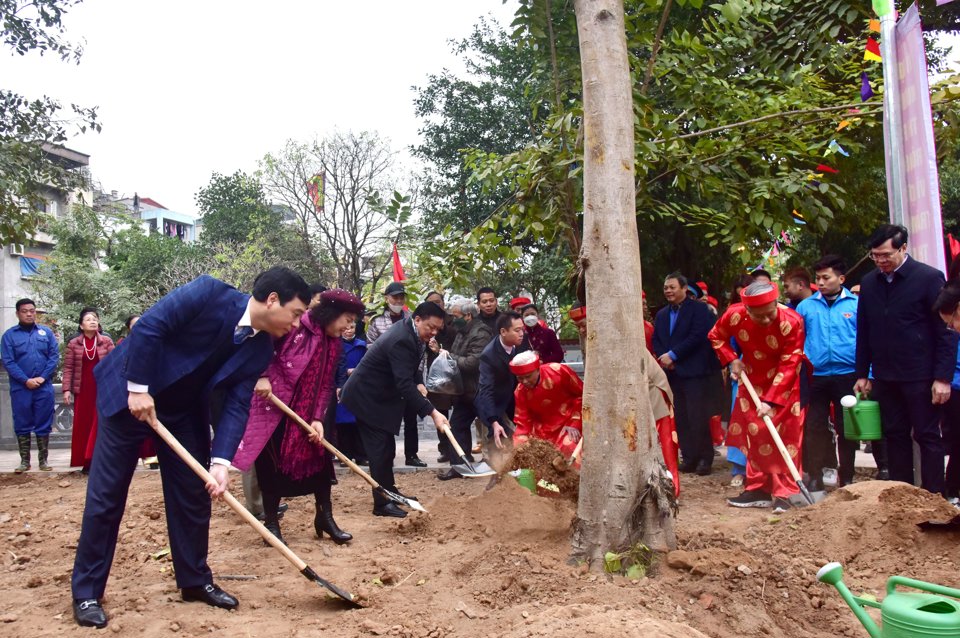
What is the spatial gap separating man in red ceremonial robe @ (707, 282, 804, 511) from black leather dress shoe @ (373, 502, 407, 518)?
98.3 inches

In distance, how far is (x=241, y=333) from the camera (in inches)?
149

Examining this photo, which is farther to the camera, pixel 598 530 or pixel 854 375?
pixel 854 375

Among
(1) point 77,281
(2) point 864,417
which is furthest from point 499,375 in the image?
(1) point 77,281

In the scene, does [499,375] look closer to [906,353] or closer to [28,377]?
[906,353]

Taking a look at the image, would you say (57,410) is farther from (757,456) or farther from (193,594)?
(757,456)

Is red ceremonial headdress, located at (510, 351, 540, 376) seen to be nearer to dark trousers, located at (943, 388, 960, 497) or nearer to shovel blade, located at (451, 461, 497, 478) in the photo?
shovel blade, located at (451, 461, 497, 478)

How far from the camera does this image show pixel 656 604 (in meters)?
3.37

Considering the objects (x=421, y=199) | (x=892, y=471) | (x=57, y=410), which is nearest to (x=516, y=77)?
(x=421, y=199)

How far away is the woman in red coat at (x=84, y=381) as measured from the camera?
7.98 meters

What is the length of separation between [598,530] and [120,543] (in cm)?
317

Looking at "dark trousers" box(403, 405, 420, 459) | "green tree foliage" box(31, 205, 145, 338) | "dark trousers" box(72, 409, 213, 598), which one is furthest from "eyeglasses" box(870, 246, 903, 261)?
"green tree foliage" box(31, 205, 145, 338)

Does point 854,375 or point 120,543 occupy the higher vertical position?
point 854,375

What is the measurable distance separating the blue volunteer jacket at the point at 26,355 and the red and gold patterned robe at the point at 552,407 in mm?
5586

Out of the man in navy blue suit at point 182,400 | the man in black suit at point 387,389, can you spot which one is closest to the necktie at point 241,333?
the man in navy blue suit at point 182,400
